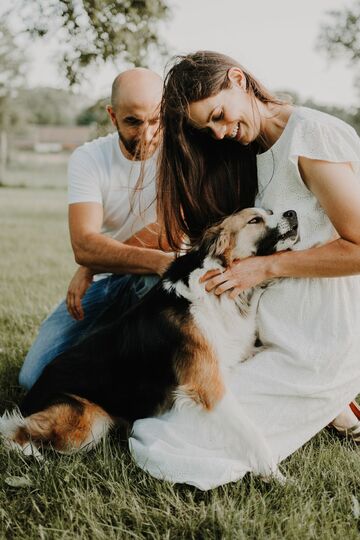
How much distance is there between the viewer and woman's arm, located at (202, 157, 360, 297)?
2.71m

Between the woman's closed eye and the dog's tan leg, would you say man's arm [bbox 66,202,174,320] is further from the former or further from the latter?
the woman's closed eye

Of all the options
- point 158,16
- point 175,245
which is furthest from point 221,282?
point 158,16

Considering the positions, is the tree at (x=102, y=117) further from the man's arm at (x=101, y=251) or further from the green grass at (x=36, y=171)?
the green grass at (x=36, y=171)

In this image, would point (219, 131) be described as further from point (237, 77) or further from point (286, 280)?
point (286, 280)

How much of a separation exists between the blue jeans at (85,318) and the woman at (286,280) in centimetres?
121

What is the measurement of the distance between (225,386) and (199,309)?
0.44 metres

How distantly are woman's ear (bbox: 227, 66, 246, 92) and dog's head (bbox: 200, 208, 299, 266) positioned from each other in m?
0.67

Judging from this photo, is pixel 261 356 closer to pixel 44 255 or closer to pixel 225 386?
pixel 225 386

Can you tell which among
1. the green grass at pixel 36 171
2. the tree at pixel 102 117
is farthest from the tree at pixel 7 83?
the tree at pixel 102 117

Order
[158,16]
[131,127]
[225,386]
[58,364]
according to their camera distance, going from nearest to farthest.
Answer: [225,386] → [58,364] → [131,127] → [158,16]

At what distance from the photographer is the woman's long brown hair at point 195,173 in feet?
10.2

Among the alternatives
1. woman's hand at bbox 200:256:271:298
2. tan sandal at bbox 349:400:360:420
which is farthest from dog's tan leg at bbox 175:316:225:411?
tan sandal at bbox 349:400:360:420

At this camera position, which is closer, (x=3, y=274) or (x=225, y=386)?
(x=225, y=386)

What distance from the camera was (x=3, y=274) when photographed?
8.03 meters
